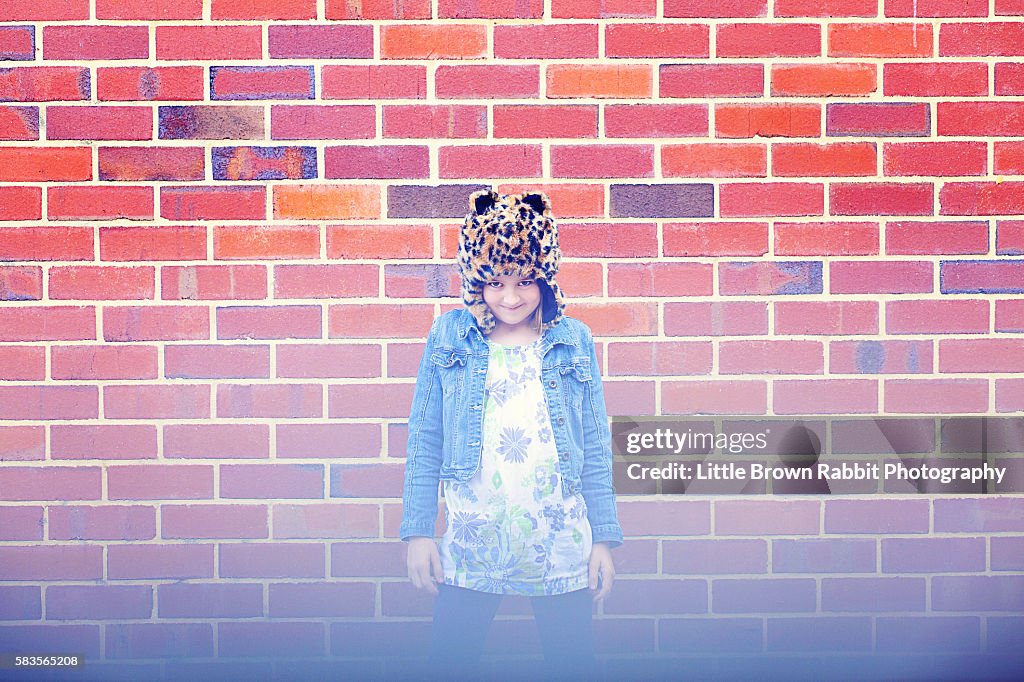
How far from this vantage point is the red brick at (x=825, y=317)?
2.73 metres

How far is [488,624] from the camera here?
235 cm

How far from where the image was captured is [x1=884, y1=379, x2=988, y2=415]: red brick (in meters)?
2.76

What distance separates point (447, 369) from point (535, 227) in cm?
44

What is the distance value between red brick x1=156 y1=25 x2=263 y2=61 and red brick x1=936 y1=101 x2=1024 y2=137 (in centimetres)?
212

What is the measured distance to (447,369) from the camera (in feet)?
7.62

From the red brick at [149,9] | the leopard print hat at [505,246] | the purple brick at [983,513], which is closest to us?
the leopard print hat at [505,246]

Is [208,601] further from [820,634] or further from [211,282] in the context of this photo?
[820,634]

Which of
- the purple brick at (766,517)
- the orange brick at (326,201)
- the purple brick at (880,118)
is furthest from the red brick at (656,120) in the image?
the purple brick at (766,517)

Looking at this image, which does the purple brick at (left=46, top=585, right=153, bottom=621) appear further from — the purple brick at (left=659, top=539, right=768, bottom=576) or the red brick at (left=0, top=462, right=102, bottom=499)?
the purple brick at (left=659, top=539, right=768, bottom=576)

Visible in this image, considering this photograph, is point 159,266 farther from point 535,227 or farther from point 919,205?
point 919,205

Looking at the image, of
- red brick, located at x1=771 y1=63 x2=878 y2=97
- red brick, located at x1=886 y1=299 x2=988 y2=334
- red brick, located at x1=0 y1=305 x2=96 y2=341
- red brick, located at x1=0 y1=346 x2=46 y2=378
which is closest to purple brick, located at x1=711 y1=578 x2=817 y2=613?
red brick, located at x1=886 y1=299 x2=988 y2=334

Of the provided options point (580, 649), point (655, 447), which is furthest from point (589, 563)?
point (655, 447)

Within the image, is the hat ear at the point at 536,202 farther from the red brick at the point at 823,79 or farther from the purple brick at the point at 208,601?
the purple brick at the point at 208,601

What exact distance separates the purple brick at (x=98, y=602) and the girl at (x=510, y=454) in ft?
3.49
